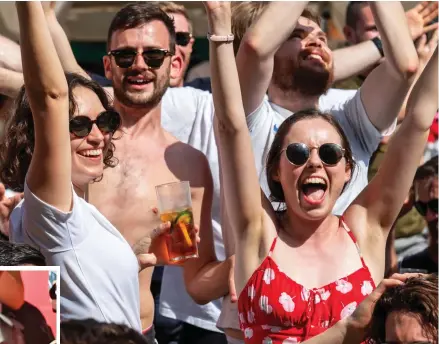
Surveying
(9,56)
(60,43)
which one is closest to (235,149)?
(60,43)

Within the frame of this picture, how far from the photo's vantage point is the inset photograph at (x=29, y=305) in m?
1.97

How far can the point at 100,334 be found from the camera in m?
1.79

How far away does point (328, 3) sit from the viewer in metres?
6.04

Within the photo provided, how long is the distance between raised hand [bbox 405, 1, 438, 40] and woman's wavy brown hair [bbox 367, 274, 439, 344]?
6.28 feet

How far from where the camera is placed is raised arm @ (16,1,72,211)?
247 centimetres

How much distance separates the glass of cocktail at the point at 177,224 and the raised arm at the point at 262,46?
508 millimetres

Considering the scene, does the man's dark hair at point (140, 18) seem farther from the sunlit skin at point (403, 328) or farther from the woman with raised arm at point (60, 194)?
the sunlit skin at point (403, 328)

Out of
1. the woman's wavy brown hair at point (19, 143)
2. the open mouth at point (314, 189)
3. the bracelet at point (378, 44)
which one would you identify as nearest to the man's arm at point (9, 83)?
the woman's wavy brown hair at point (19, 143)

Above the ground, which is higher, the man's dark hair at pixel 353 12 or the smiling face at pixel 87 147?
Answer: the man's dark hair at pixel 353 12

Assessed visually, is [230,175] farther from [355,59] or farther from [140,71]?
[355,59]

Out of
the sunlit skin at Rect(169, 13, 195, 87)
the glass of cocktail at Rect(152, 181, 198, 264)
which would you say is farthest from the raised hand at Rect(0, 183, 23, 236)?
the sunlit skin at Rect(169, 13, 195, 87)

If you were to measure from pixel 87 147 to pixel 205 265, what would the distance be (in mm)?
795

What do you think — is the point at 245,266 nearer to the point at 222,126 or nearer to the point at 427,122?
the point at 222,126

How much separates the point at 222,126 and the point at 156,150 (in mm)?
820
